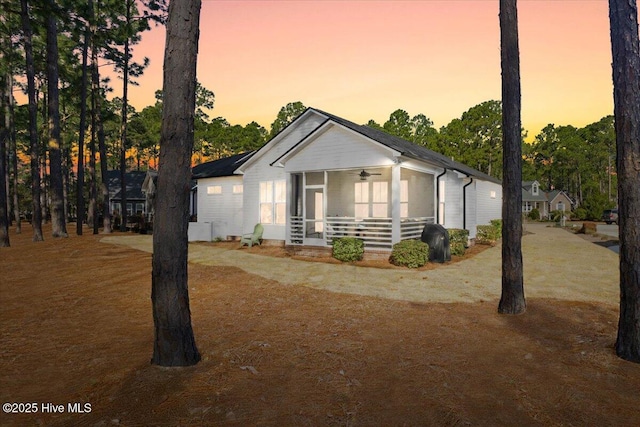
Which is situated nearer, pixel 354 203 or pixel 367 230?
pixel 367 230

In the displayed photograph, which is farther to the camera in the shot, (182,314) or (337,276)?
(337,276)

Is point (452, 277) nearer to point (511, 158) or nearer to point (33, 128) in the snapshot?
point (511, 158)

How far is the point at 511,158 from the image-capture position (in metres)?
6.69

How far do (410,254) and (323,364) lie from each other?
8.11 m

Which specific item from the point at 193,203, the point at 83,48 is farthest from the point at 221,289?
the point at 83,48

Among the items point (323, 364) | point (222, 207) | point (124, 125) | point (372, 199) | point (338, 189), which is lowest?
point (323, 364)

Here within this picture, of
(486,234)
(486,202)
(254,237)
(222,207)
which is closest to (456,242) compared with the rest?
(486,234)

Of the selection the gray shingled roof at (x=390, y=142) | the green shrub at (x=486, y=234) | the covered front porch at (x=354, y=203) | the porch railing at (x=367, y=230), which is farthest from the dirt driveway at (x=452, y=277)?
the green shrub at (x=486, y=234)

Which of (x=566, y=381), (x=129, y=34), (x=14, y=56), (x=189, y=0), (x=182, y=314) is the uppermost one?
(x=129, y=34)

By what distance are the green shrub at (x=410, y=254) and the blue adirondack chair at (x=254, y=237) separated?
7703mm

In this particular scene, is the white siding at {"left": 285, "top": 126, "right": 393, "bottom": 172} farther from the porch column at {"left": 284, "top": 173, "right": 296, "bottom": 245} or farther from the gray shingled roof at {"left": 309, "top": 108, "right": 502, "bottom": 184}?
the porch column at {"left": 284, "top": 173, "right": 296, "bottom": 245}

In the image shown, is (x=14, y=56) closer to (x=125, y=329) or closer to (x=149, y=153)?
(x=125, y=329)

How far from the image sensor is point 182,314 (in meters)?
4.26

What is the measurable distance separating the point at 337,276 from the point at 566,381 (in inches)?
268
